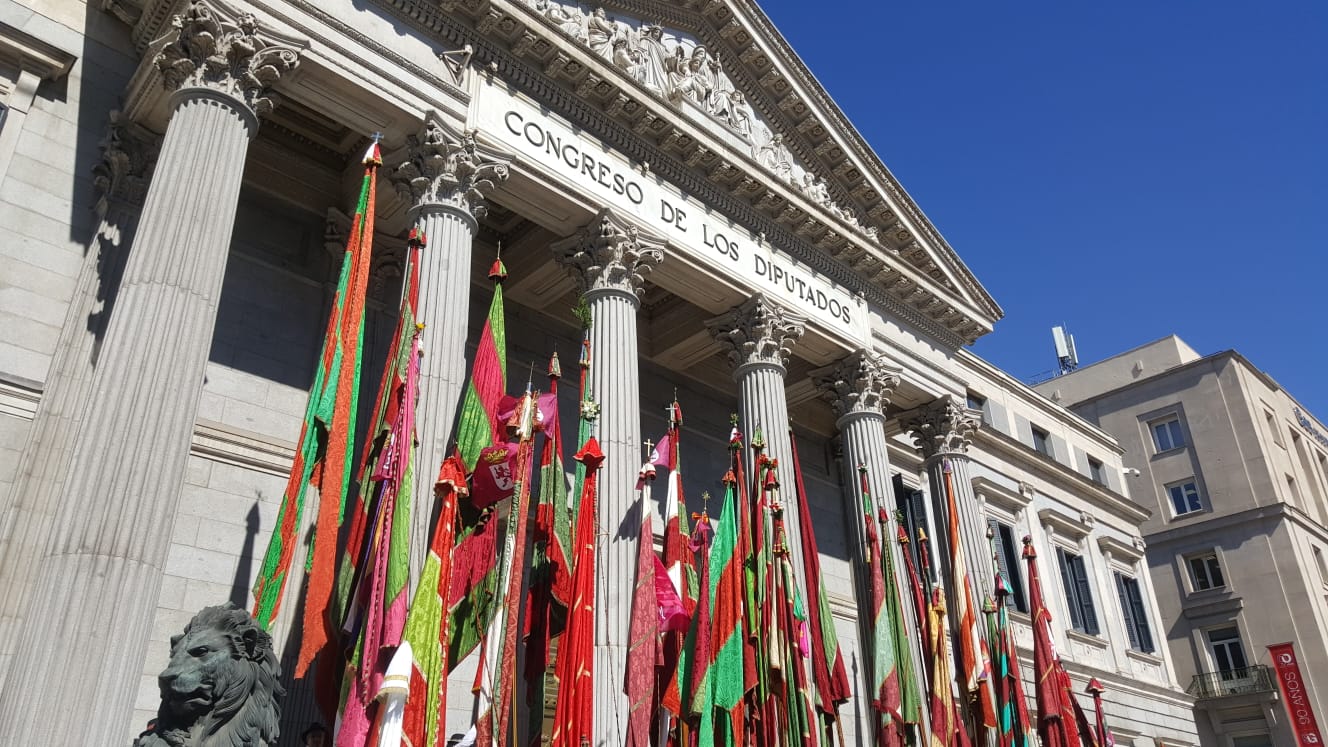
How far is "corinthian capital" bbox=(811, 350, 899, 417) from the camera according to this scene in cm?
1834

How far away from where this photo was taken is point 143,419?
8898 mm

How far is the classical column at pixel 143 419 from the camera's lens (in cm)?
780

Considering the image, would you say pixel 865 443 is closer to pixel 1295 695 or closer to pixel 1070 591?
pixel 1070 591

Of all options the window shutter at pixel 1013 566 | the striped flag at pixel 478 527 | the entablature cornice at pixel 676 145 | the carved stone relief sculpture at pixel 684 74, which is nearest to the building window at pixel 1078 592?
the window shutter at pixel 1013 566

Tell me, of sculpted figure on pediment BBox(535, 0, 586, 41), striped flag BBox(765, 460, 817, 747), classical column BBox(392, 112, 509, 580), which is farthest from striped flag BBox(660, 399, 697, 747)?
sculpted figure on pediment BBox(535, 0, 586, 41)

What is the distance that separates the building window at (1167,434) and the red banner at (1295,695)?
29.9 ft

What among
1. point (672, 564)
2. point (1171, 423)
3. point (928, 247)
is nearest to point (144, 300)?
point (672, 564)

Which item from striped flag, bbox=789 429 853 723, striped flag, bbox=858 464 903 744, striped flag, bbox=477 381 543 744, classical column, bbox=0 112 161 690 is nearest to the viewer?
striped flag, bbox=477 381 543 744

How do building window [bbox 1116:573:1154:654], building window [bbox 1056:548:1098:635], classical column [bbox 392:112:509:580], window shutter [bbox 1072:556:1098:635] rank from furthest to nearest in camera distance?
building window [bbox 1116:573:1154:654] → window shutter [bbox 1072:556:1098:635] → building window [bbox 1056:548:1098:635] → classical column [bbox 392:112:509:580]

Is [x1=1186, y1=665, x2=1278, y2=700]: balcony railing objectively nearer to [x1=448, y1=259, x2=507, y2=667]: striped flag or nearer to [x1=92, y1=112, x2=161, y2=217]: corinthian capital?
[x1=448, y1=259, x2=507, y2=667]: striped flag

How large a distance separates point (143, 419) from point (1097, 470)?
100 feet

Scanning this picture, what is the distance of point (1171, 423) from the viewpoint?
130 feet

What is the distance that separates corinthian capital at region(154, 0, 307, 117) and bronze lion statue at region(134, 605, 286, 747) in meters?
6.19

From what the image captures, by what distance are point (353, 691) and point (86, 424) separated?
337 centimetres
